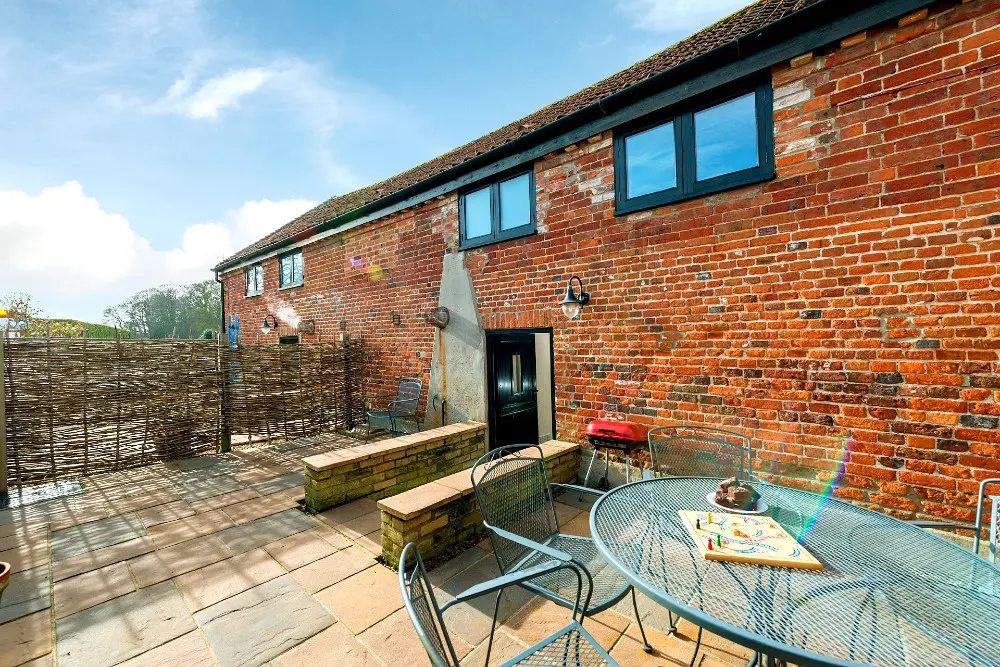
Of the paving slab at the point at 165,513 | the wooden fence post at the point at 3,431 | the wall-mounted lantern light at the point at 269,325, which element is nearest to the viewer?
the paving slab at the point at 165,513

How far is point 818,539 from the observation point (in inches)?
70.1

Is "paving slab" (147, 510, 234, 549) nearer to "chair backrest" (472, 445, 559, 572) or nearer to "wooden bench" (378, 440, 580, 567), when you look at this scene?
"wooden bench" (378, 440, 580, 567)

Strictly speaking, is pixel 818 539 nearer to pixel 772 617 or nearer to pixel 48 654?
pixel 772 617

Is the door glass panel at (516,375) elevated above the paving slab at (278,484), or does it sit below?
above

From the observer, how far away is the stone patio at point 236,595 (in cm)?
223

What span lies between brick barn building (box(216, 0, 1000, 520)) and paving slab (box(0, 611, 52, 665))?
170 inches

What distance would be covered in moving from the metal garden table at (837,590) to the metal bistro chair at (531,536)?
353 mm

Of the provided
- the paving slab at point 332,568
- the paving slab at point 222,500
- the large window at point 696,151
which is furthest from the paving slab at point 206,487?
the large window at point 696,151

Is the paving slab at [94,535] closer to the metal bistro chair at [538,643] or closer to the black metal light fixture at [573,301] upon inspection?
the metal bistro chair at [538,643]

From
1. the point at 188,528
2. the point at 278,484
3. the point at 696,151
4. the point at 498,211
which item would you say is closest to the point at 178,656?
the point at 188,528

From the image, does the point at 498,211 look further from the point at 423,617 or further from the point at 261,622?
the point at 423,617

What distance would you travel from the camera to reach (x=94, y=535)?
3.60m

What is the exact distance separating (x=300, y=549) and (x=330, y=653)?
1.34 meters

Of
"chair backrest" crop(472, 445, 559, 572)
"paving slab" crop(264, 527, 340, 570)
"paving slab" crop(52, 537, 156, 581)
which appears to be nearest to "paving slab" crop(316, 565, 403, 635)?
"paving slab" crop(264, 527, 340, 570)
